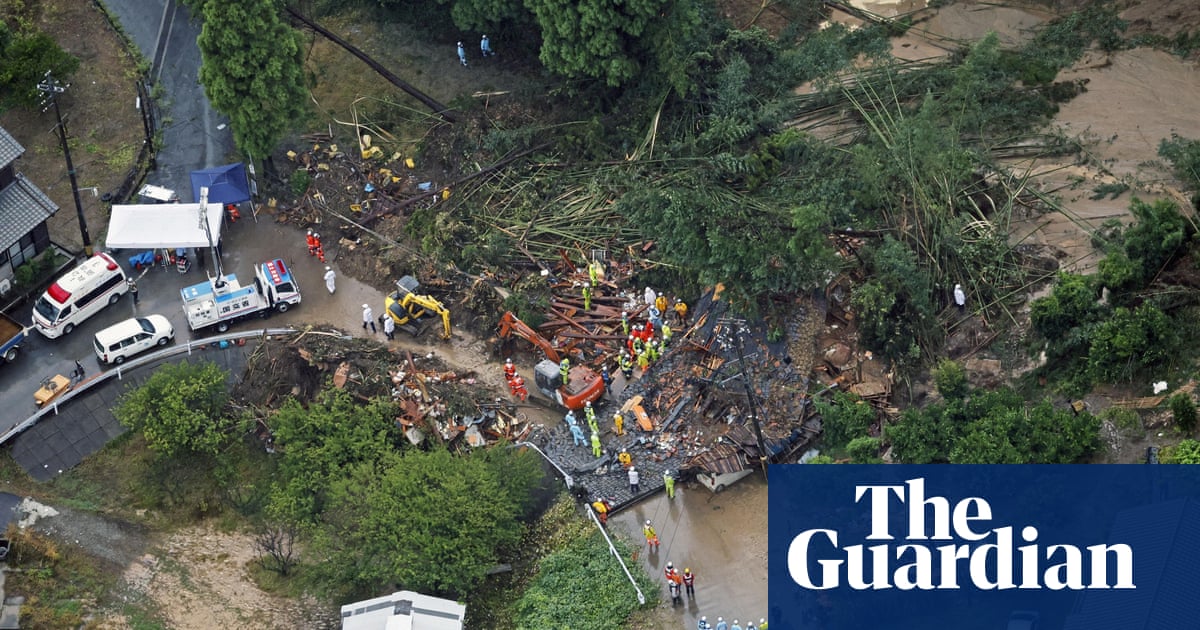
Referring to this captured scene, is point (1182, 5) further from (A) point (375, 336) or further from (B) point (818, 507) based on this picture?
(A) point (375, 336)

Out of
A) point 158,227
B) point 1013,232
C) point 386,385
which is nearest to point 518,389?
point 386,385

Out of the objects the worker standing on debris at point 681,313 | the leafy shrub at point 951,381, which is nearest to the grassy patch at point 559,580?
the worker standing on debris at point 681,313

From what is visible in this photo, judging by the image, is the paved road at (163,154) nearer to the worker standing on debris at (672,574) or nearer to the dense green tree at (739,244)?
the dense green tree at (739,244)

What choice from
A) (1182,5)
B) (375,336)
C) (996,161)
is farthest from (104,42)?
(1182,5)

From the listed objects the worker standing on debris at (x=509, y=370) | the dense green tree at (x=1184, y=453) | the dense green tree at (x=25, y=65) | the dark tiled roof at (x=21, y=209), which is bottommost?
the worker standing on debris at (x=509, y=370)

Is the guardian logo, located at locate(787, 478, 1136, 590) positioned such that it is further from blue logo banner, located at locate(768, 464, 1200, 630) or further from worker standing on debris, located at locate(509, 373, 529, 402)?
worker standing on debris, located at locate(509, 373, 529, 402)

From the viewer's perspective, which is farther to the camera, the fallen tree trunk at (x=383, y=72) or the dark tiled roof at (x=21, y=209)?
the fallen tree trunk at (x=383, y=72)

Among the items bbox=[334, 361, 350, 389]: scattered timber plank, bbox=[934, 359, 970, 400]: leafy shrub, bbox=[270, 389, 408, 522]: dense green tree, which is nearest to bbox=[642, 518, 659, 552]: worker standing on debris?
bbox=[270, 389, 408, 522]: dense green tree
